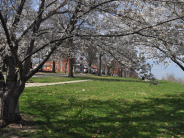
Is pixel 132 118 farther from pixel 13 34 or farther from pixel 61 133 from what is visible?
pixel 13 34

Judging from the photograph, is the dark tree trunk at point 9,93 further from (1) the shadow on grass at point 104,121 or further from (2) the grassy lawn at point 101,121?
(1) the shadow on grass at point 104,121

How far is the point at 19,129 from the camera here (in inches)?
185

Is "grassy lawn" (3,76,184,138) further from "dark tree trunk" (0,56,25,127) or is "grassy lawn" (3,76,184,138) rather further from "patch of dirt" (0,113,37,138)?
"dark tree trunk" (0,56,25,127)

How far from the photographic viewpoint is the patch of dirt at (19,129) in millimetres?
4285

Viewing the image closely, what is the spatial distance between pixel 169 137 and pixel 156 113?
2.38m

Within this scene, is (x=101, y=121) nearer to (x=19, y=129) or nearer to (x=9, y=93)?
(x=19, y=129)

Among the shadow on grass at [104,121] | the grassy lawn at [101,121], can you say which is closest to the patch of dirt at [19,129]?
the grassy lawn at [101,121]

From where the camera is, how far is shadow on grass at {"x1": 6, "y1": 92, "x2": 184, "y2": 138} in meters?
4.66

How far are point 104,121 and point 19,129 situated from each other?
2.71 meters

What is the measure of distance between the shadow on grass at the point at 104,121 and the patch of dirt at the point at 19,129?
217mm

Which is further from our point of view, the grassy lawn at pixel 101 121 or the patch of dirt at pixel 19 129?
the grassy lawn at pixel 101 121

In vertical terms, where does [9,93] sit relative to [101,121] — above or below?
above

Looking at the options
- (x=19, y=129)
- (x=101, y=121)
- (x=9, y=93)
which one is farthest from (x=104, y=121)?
(x=9, y=93)

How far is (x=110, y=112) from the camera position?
6691 millimetres
